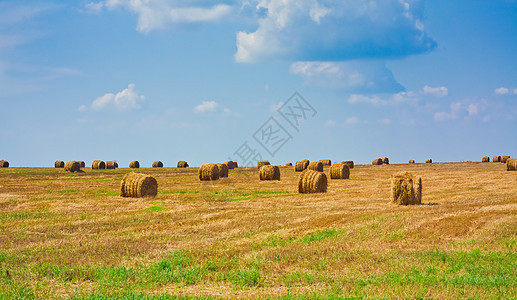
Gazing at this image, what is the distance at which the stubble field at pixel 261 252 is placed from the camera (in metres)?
8.85

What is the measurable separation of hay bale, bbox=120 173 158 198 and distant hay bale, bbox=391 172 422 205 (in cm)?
1332

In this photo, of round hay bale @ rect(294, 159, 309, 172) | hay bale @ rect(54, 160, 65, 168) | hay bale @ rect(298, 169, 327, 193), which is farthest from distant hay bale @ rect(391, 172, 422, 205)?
hay bale @ rect(54, 160, 65, 168)

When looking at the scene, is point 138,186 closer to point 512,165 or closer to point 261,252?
point 261,252

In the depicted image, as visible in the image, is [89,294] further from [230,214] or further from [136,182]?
[136,182]

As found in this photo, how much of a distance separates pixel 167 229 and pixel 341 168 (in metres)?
29.1

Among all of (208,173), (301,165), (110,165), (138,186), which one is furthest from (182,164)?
(138,186)

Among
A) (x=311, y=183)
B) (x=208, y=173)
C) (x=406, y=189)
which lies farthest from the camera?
(x=208, y=173)

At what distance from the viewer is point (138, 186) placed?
1015 inches

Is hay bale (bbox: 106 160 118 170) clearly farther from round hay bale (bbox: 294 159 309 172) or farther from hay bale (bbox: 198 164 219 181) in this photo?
hay bale (bbox: 198 164 219 181)

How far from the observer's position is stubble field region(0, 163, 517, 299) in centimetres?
885

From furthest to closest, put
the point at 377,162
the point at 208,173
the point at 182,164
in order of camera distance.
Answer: the point at 377,162 → the point at 182,164 → the point at 208,173

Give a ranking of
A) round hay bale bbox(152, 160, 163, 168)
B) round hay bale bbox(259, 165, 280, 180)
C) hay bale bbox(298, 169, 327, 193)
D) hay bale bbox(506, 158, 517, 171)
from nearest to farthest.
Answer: hay bale bbox(298, 169, 327, 193) → round hay bale bbox(259, 165, 280, 180) → hay bale bbox(506, 158, 517, 171) → round hay bale bbox(152, 160, 163, 168)

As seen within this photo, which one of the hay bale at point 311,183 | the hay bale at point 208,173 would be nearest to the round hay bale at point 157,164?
the hay bale at point 208,173

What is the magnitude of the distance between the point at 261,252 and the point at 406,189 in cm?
1147
